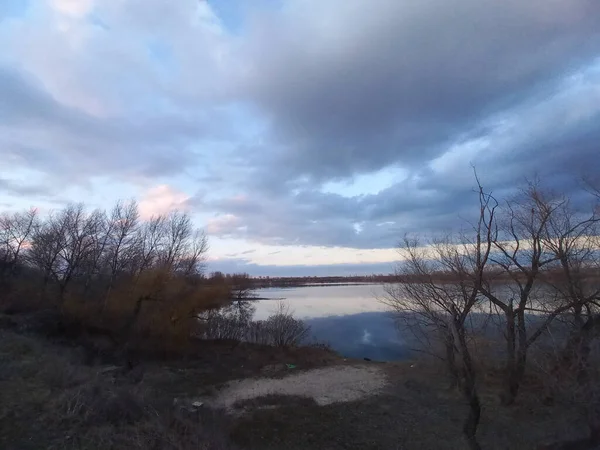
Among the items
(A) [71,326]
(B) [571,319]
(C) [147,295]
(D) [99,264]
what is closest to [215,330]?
(C) [147,295]

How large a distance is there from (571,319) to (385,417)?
23.6 feet

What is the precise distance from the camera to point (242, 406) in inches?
658

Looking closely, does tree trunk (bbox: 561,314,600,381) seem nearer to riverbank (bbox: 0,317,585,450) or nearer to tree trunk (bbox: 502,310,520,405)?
riverbank (bbox: 0,317,585,450)

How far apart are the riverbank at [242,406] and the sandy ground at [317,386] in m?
0.05

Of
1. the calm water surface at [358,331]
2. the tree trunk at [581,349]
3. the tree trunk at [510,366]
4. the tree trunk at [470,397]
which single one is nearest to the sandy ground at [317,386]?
the calm water surface at [358,331]

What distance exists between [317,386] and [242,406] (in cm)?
527

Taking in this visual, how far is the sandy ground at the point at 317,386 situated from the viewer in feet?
60.8

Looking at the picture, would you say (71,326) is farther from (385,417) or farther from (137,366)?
(385,417)

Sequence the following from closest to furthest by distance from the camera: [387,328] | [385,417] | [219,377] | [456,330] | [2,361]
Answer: [456,330] → [2,361] → [385,417] → [219,377] → [387,328]

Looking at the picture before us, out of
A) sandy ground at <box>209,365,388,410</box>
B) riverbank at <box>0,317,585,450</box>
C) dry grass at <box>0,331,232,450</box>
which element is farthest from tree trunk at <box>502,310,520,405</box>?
dry grass at <box>0,331,232,450</box>

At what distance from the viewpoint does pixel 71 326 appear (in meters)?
30.1

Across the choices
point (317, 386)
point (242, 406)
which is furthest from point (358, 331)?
point (242, 406)

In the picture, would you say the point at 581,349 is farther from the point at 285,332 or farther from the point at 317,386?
the point at 285,332

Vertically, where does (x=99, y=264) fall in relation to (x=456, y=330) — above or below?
above
